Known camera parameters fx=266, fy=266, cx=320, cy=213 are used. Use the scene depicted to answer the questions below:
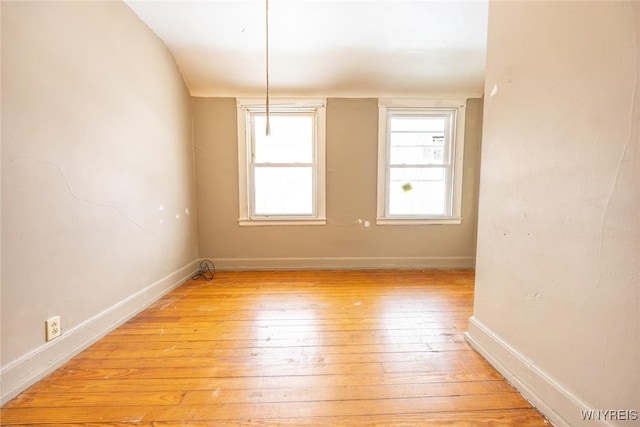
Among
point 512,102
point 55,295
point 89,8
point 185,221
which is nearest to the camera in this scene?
point 512,102

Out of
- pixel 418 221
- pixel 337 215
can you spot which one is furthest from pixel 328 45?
pixel 418 221

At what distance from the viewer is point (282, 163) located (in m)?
3.48

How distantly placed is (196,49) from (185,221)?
6.13ft

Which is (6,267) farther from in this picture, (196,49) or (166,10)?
(196,49)

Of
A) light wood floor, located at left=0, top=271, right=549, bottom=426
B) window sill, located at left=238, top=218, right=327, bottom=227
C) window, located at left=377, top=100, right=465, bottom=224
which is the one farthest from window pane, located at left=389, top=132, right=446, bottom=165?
light wood floor, located at left=0, top=271, right=549, bottom=426

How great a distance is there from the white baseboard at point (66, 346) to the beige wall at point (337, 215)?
1210 mm

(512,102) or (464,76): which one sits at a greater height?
(464,76)

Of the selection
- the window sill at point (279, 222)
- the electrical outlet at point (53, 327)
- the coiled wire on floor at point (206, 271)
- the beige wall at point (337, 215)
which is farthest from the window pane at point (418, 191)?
the electrical outlet at point (53, 327)

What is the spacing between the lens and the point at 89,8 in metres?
1.76

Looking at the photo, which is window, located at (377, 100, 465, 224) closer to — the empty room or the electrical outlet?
the empty room

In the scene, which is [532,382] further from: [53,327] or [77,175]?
[77,175]

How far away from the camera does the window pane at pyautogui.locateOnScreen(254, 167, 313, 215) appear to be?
11.5 feet

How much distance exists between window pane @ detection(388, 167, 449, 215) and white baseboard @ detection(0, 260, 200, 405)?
2919mm

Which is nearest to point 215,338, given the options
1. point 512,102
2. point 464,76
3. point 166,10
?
point 512,102
